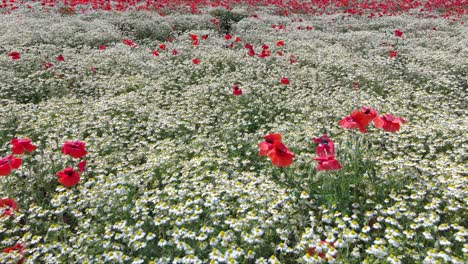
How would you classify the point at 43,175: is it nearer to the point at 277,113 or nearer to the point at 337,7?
the point at 277,113

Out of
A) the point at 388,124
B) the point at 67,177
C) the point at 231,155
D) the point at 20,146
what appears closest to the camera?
the point at 67,177

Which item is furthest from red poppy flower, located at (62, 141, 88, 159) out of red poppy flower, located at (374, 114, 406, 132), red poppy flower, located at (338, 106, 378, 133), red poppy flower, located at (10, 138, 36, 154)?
red poppy flower, located at (374, 114, 406, 132)

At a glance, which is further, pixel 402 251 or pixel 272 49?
pixel 272 49

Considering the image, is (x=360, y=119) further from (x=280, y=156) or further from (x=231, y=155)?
(x=231, y=155)

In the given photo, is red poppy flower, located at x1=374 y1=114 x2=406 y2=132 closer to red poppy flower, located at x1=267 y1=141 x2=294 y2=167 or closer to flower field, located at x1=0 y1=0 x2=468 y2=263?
flower field, located at x1=0 y1=0 x2=468 y2=263

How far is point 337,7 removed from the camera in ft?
63.3

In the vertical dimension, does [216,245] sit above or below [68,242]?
above

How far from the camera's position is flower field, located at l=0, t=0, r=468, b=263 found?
10.1 ft

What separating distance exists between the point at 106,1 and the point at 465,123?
16.6 metres

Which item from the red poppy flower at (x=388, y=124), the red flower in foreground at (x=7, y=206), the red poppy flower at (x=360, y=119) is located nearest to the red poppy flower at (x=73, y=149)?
the red flower in foreground at (x=7, y=206)

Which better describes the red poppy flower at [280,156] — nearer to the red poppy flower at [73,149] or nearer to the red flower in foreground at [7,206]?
the red poppy flower at [73,149]

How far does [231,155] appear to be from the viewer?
477 cm

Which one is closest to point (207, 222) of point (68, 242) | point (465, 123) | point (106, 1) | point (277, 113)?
point (68, 242)

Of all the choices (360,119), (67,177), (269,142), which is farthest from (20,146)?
(360,119)
